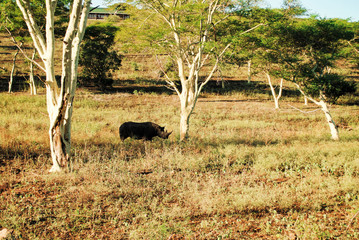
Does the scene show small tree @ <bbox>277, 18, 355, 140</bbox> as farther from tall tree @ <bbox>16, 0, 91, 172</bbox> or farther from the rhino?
tall tree @ <bbox>16, 0, 91, 172</bbox>

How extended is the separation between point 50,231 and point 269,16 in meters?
11.2

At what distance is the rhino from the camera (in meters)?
10.3

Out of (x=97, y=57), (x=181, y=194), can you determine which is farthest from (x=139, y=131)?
(x=97, y=57)

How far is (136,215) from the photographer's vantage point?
4.50 meters

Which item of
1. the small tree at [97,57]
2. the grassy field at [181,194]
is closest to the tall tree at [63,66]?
the grassy field at [181,194]

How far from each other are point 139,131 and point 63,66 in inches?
209

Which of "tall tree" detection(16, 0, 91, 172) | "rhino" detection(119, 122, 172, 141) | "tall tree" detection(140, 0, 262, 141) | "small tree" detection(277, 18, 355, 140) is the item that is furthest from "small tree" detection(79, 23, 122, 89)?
"tall tree" detection(16, 0, 91, 172)

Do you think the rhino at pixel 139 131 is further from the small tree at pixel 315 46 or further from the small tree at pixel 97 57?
the small tree at pixel 97 57

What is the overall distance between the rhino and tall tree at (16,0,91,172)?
4145mm

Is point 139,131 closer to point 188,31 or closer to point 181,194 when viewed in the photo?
point 188,31

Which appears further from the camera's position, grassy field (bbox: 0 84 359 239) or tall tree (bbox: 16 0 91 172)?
tall tree (bbox: 16 0 91 172)

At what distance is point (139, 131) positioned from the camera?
10.5m

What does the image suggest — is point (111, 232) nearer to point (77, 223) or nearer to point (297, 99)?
point (77, 223)

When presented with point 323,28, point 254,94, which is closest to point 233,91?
point 254,94
